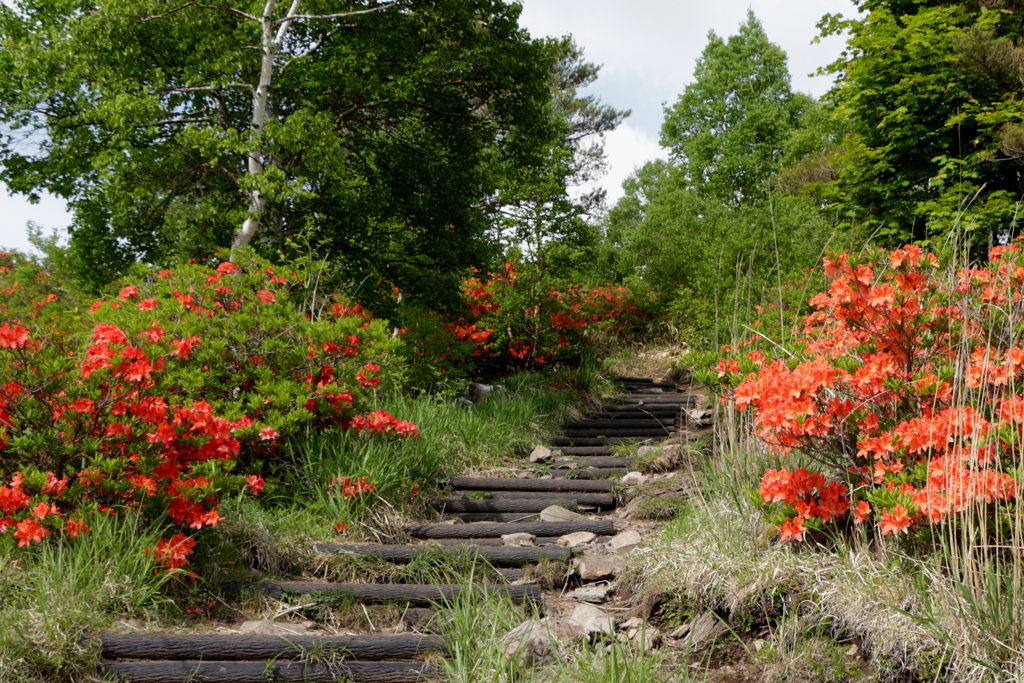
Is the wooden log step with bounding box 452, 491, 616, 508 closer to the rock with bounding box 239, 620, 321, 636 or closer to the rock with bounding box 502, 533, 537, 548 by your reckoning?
the rock with bounding box 502, 533, 537, 548

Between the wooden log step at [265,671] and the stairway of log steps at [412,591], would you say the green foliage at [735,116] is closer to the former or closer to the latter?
the stairway of log steps at [412,591]

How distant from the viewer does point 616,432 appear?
7.39m

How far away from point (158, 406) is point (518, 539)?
84.7 inches

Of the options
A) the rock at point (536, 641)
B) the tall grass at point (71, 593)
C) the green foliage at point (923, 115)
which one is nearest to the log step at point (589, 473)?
the rock at point (536, 641)

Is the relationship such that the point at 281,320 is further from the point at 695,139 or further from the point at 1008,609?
the point at 695,139

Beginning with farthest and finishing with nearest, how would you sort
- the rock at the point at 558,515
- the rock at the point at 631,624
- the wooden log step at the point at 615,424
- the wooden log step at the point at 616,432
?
the wooden log step at the point at 615,424 → the wooden log step at the point at 616,432 → the rock at the point at 558,515 → the rock at the point at 631,624

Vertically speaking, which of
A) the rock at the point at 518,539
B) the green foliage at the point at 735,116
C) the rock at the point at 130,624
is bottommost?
the rock at the point at 518,539

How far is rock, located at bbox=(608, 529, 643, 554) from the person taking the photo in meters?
4.09

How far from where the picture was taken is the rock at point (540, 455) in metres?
6.20

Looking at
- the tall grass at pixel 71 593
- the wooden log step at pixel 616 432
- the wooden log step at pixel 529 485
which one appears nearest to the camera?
the tall grass at pixel 71 593

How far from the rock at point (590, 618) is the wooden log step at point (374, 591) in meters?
0.22

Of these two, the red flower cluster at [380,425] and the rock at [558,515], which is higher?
the red flower cluster at [380,425]

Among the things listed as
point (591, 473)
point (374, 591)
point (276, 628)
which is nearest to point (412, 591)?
point (374, 591)

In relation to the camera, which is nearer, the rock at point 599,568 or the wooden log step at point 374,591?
the wooden log step at point 374,591
